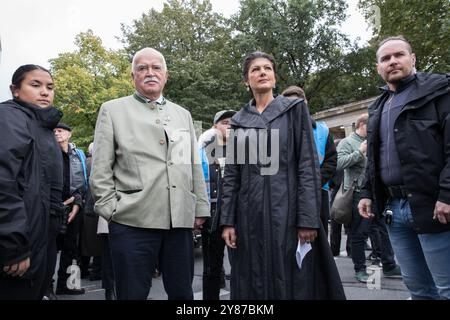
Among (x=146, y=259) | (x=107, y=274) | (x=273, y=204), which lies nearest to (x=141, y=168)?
(x=146, y=259)

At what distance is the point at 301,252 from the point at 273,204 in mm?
352

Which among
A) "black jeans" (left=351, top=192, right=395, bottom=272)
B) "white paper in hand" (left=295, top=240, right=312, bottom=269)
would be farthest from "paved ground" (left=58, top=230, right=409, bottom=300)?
"white paper in hand" (left=295, top=240, right=312, bottom=269)

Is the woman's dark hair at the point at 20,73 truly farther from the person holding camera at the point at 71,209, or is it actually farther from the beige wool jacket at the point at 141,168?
the person holding camera at the point at 71,209

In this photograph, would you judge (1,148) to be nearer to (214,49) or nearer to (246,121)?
(246,121)

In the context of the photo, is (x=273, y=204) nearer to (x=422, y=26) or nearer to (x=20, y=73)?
(x=20, y=73)

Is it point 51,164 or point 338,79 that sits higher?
point 338,79

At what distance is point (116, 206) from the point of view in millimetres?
2631

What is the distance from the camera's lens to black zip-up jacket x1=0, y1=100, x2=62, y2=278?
216 cm

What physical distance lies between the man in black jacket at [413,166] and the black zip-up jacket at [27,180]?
2.29 meters

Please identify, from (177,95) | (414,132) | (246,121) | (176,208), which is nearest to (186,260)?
(176,208)

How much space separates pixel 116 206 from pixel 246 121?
1.08 meters

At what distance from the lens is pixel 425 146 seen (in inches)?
102

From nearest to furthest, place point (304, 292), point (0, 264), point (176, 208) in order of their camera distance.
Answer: point (0, 264), point (304, 292), point (176, 208)

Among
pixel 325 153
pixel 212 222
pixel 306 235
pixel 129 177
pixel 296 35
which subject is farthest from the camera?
pixel 296 35
